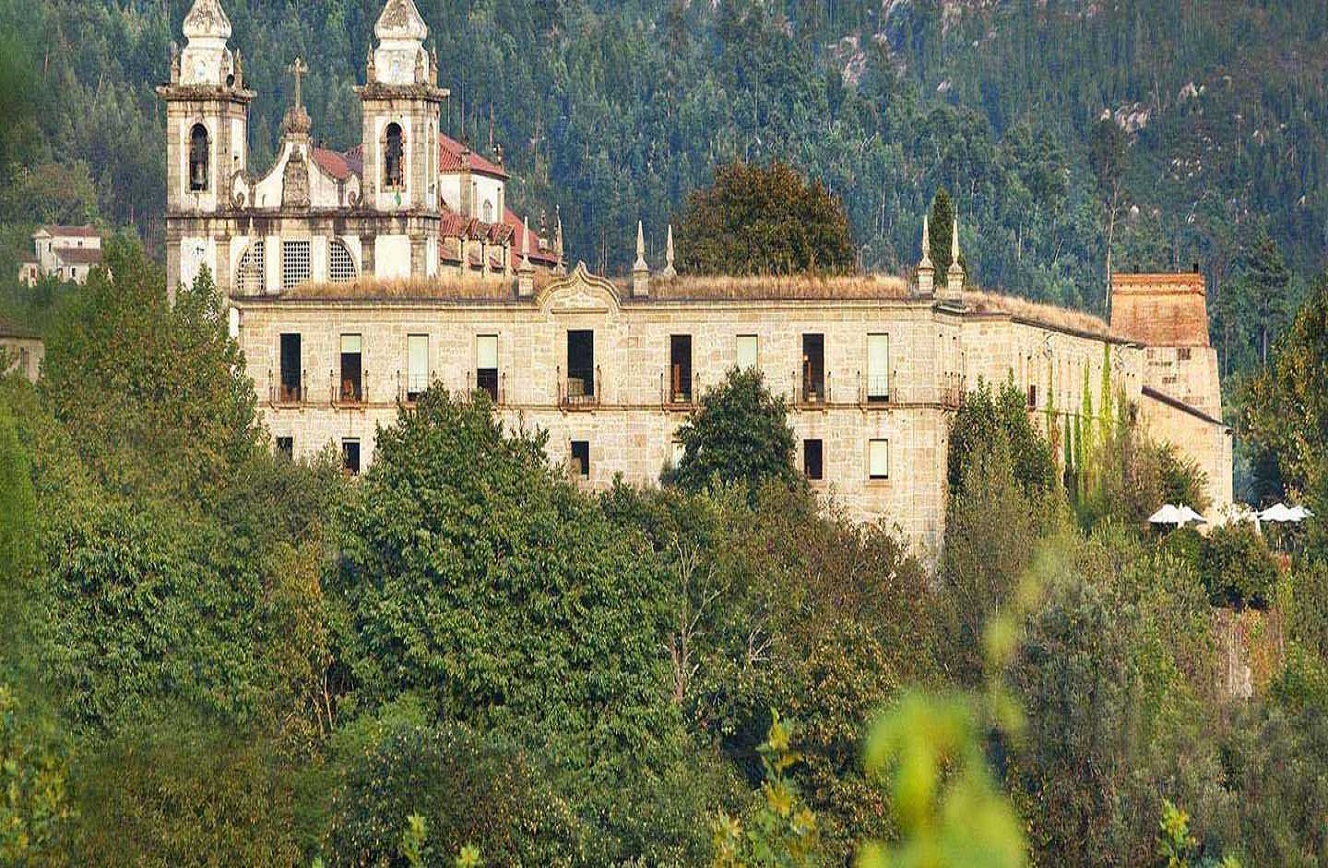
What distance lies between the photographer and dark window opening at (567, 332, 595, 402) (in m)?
65.1

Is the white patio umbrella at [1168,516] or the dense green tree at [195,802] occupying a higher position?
the white patio umbrella at [1168,516]

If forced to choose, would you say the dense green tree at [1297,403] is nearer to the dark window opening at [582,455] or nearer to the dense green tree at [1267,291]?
the dark window opening at [582,455]

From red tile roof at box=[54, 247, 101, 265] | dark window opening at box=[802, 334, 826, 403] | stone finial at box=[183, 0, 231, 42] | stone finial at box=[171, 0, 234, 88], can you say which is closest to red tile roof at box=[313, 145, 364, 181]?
stone finial at box=[171, 0, 234, 88]

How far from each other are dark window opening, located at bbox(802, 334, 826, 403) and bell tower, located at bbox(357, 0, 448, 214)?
1065 inches

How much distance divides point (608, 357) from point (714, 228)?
27659 millimetres

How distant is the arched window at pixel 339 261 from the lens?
88500 mm

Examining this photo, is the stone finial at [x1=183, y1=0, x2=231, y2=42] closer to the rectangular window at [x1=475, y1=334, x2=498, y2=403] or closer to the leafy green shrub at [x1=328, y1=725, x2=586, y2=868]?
the rectangular window at [x1=475, y1=334, x2=498, y2=403]

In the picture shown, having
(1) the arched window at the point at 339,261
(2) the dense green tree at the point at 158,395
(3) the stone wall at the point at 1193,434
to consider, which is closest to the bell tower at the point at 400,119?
(1) the arched window at the point at 339,261

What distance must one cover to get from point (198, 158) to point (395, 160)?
6.20 m

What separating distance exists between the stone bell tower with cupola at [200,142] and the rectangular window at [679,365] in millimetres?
26295

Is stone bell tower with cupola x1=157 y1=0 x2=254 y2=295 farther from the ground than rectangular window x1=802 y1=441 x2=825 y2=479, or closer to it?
farther from the ground

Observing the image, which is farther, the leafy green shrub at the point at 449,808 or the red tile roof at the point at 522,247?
the red tile roof at the point at 522,247

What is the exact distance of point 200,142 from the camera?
89.7 m

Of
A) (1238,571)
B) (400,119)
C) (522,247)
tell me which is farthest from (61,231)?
(522,247)
